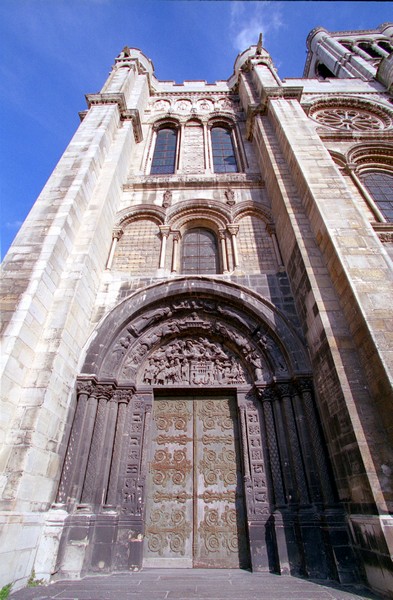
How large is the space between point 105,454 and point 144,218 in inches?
234

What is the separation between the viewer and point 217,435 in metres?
5.61

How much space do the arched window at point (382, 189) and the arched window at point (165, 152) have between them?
249 inches

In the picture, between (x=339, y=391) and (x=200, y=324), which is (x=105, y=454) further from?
(x=339, y=391)

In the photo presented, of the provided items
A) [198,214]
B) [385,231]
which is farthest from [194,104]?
[385,231]

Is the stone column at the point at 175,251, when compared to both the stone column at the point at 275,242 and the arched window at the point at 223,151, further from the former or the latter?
the arched window at the point at 223,151

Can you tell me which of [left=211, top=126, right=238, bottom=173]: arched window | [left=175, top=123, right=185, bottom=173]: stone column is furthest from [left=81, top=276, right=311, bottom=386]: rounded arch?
[left=211, top=126, right=238, bottom=173]: arched window

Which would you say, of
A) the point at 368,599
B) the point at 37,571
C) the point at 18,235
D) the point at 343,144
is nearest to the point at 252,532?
the point at 368,599

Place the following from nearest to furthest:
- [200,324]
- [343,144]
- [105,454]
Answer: [105,454]
[200,324]
[343,144]

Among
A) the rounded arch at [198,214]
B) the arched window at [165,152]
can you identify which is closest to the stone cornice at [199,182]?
the rounded arch at [198,214]

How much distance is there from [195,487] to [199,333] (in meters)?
2.83

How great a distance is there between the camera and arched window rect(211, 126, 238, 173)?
10.7m

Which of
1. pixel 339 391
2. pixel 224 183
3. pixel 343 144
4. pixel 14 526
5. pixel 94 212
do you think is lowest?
pixel 14 526

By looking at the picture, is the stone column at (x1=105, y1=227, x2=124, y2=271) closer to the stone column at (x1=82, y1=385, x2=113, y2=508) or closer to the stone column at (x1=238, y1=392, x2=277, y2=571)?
the stone column at (x1=82, y1=385, x2=113, y2=508)

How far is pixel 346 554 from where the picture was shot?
4.05m
